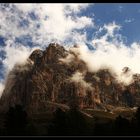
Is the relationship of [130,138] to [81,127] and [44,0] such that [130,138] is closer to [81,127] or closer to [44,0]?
[44,0]

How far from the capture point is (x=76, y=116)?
1820 inches

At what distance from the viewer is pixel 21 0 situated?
5.93 metres

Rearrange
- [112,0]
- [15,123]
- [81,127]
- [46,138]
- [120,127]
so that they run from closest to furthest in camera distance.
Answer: [46,138] < [112,0] < [15,123] < [120,127] < [81,127]

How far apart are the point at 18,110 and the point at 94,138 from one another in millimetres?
29010

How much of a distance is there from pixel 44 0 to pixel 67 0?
459 mm

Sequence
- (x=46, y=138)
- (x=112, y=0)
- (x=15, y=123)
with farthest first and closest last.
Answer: (x=15, y=123) → (x=112, y=0) → (x=46, y=138)

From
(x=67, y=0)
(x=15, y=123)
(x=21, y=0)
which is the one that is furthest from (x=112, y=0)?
(x=15, y=123)

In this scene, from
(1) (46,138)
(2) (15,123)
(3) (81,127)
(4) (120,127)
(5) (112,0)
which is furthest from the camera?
(3) (81,127)

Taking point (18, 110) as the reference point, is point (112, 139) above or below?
below

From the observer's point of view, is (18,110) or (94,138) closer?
(94,138)

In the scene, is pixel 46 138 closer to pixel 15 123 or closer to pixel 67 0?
pixel 67 0

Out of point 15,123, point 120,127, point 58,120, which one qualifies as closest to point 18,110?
point 15,123

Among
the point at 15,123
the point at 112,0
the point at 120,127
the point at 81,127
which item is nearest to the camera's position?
the point at 112,0

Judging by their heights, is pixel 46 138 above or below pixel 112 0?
below
